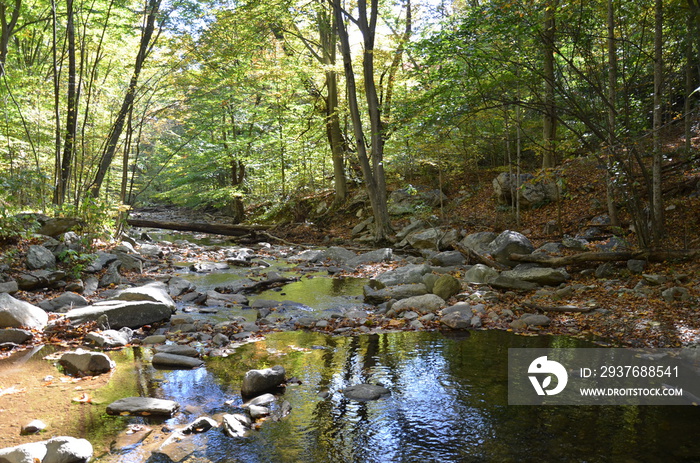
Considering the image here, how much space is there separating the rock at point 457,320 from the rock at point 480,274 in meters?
1.97

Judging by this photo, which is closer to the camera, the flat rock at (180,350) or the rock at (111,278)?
the flat rock at (180,350)

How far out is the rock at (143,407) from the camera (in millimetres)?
3648

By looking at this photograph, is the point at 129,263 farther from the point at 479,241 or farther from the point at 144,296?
the point at 479,241

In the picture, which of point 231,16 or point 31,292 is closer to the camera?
point 31,292

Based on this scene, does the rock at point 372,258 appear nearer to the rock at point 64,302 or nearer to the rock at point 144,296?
the rock at point 144,296

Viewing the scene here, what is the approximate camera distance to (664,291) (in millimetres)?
5883

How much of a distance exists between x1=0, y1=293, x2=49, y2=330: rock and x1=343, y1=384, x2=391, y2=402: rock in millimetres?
4199

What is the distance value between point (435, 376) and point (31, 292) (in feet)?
21.6

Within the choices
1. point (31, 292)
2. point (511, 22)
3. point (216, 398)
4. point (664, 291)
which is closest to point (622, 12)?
point (511, 22)

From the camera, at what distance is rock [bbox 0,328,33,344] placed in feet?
17.3

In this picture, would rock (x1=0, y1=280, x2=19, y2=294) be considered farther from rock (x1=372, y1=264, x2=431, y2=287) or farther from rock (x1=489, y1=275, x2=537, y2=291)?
rock (x1=489, y1=275, x2=537, y2=291)

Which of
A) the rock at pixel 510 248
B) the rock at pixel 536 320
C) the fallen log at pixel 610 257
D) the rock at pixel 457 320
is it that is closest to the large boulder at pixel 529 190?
the rock at pixel 510 248

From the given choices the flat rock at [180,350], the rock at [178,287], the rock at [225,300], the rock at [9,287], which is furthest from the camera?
the rock at [178,287]

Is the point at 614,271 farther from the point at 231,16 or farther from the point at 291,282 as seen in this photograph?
the point at 231,16
